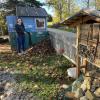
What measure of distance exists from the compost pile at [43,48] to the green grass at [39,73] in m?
0.63

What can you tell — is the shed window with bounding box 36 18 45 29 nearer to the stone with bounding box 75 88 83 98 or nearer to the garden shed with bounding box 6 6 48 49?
the garden shed with bounding box 6 6 48 49

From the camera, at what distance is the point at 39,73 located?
24.3 ft

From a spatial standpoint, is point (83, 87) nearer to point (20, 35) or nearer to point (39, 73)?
point (39, 73)

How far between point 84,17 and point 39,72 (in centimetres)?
319

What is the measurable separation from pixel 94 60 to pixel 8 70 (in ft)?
14.0

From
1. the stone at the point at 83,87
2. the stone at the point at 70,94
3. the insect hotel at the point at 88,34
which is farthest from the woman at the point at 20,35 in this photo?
the stone at the point at 83,87

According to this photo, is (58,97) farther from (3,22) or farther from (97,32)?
(3,22)

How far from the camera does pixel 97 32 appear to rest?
4.63 m

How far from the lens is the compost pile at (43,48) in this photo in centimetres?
1100

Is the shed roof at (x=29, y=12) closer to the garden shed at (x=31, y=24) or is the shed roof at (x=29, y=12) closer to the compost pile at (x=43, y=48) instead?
the garden shed at (x=31, y=24)

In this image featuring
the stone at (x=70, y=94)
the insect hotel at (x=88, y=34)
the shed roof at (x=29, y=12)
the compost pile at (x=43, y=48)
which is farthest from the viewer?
the shed roof at (x=29, y=12)

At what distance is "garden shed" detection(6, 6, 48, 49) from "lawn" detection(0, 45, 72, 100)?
7.02ft

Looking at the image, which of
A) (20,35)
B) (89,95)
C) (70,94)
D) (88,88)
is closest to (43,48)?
(20,35)

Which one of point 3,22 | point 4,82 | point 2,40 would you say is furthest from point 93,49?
point 3,22
